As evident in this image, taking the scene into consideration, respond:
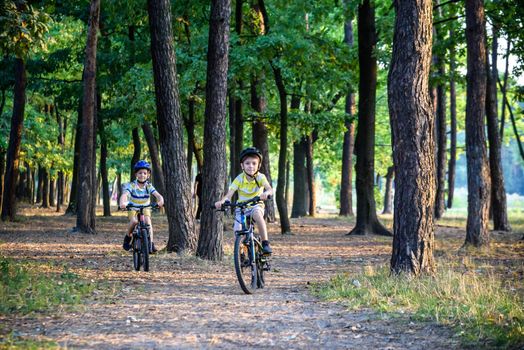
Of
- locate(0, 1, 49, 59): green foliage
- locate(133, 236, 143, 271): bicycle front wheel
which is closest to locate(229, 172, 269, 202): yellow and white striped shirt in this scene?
locate(133, 236, 143, 271): bicycle front wheel

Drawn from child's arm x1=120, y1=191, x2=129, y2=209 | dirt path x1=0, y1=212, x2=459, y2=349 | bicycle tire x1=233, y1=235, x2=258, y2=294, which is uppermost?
child's arm x1=120, y1=191, x2=129, y2=209

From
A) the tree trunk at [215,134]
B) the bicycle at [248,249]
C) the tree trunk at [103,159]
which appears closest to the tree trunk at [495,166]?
the tree trunk at [215,134]

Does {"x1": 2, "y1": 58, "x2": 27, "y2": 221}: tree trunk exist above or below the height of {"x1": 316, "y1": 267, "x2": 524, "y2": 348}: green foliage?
above

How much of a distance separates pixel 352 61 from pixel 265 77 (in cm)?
309

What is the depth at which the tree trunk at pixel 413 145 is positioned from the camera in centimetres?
1050

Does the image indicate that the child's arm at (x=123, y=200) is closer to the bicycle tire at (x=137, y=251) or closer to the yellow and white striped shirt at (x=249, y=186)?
the bicycle tire at (x=137, y=251)

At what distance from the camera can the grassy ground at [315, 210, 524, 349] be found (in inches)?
255

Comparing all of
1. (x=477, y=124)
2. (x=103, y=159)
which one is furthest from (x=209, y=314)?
(x=103, y=159)

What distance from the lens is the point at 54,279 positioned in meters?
10.7

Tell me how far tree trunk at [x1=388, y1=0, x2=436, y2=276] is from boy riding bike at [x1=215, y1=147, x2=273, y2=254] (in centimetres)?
215

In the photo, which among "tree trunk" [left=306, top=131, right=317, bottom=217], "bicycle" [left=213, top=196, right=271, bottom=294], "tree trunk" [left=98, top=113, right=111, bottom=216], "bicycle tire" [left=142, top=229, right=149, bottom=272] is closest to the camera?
"bicycle" [left=213, top=196, right=271, bottom=294]

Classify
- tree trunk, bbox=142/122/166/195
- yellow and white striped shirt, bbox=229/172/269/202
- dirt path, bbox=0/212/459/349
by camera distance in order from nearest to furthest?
dirt path, bbox=0/212/459/349, yellow and white striped shirt, bbox=229/172/269/202, tree trunk, bbox=142/122/166/195

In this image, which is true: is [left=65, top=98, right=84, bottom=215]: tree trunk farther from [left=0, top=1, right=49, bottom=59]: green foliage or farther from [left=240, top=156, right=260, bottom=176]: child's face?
[left=240, top=156, right=260, bottom=176]: child's face

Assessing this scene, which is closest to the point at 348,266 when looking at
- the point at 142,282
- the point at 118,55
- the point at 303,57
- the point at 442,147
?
the point at 142,282
